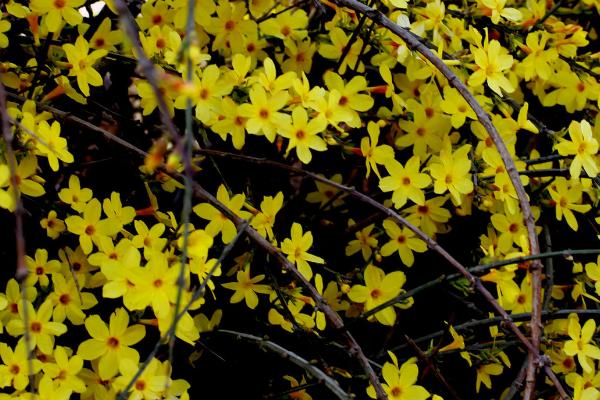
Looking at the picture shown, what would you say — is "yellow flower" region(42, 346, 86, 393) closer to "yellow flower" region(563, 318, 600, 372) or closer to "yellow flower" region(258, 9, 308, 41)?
"yellow flower" region(258, 9, 308, 41)

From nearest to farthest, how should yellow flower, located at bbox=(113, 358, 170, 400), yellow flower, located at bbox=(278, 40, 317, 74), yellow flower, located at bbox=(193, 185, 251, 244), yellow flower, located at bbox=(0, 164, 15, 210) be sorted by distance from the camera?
1. yellow flower, located at bbox=(0, 164, 15, 210)
2. yellow flower, located at bbox=(113, 358, 170, 400)
3. yellow flower, located at bbox=(193, 185, 251, 244)
4. yellow flower, located at bbox=(278, 40, 317, 74)

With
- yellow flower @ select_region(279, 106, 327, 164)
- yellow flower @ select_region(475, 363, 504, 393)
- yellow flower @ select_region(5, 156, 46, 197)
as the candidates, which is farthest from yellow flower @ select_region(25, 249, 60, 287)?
yellow flower @ select_region(475, 363, 504, 393)

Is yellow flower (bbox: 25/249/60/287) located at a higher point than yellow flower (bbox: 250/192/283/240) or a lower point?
lower

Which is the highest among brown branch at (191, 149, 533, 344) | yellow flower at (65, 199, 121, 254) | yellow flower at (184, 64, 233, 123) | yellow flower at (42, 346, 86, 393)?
yellow flower at (184, 64, 233, 123)

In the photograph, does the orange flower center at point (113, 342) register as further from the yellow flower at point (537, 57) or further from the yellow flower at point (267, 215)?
the yellow flower at point (537, 57)

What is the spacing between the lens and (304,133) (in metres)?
1.55

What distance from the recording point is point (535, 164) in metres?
1.91

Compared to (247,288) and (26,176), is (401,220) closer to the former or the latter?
(247,288)

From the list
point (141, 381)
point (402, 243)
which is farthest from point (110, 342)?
point (402, 243)

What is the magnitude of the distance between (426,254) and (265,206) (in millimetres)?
600

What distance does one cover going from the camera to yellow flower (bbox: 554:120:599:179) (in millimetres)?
1668

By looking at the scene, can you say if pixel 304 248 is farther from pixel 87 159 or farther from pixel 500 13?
pixel 87 159

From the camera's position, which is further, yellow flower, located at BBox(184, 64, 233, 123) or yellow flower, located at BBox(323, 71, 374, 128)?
yellow flower, located at BBox(323, 71, 374, 128)

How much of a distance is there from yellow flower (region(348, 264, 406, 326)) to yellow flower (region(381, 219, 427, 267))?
102 mm
